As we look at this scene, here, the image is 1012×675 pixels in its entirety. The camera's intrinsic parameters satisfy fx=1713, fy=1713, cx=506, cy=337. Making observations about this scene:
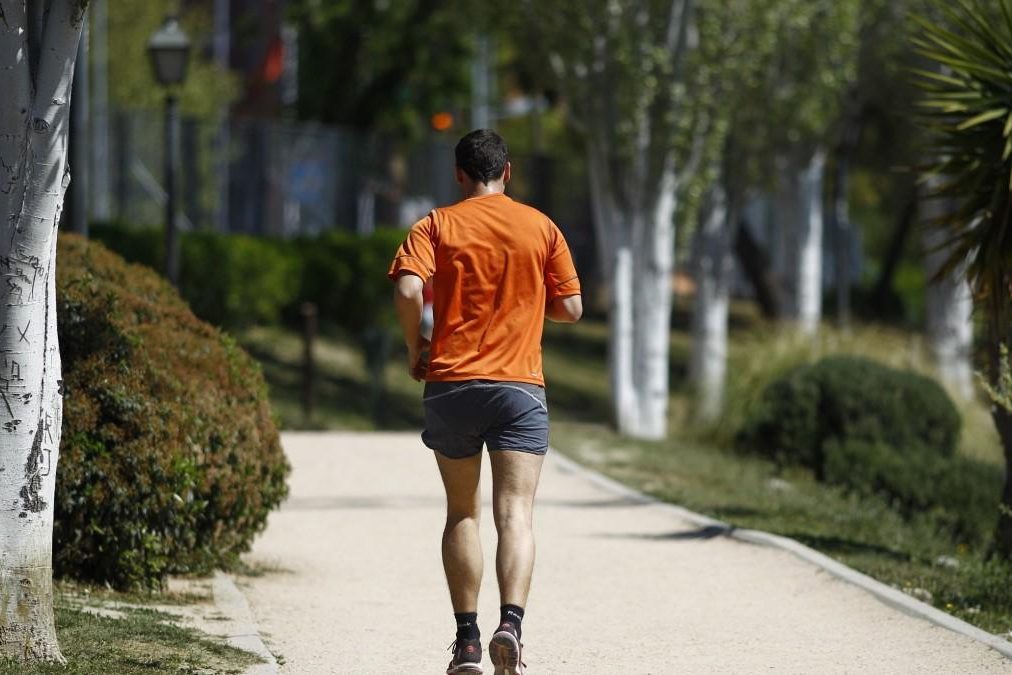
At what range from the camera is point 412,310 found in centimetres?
583

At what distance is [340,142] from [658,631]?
2072 cm

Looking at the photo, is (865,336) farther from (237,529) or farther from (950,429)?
(237,529)

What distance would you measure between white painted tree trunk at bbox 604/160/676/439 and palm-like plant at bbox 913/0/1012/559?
9107 mm

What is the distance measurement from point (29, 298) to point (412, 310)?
4.45ft

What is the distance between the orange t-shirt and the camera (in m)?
5.83

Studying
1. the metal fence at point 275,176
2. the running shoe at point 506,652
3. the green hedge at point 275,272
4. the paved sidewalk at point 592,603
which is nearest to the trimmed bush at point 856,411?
the paved sidewalk at point 592,603

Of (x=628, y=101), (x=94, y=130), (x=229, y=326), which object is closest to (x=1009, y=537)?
(x=628, y=101)

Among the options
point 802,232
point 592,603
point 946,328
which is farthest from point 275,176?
point 592,603

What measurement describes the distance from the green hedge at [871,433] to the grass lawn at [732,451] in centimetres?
32

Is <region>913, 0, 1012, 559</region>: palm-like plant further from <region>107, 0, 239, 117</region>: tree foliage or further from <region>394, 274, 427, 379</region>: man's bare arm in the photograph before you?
<region>107, 0, 239, 117</region>: tree foliage

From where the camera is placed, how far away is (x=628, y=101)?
18.4 m

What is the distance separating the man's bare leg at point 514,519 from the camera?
5859 mm

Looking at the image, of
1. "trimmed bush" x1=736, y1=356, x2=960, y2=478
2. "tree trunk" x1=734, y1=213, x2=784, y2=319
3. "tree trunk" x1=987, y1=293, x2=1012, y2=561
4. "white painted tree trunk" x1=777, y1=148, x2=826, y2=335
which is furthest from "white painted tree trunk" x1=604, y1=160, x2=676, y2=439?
"tree trunk" x1=734, y1=213, x2=784, y2=319

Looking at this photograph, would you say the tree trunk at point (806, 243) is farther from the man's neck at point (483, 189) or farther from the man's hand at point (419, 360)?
the man's hand at point (419, 360)
